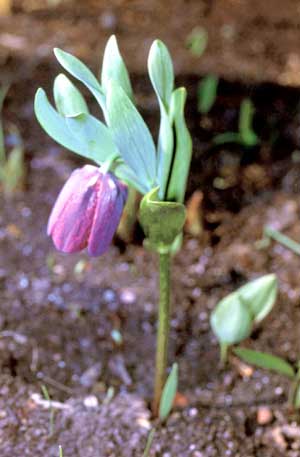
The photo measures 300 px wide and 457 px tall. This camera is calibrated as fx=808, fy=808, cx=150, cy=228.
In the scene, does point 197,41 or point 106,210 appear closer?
point 106,210

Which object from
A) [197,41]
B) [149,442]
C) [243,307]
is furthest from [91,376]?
[197,41]

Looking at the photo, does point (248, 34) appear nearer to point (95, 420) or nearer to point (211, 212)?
point (211, 212)

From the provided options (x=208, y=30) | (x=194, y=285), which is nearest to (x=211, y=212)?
(x=194, y=285)

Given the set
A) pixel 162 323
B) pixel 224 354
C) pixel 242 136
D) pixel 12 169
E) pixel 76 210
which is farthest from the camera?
pixel 242 136

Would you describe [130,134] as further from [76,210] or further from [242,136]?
[242,136]

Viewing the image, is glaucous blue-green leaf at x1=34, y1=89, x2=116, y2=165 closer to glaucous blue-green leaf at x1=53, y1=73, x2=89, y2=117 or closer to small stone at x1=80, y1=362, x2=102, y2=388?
glaucous blue-green leaf at x1=53, y1=73, x2=89, y2=117

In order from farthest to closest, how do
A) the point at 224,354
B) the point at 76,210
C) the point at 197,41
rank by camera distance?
the point at 197,41, the point at 224,354, the point at 76,210

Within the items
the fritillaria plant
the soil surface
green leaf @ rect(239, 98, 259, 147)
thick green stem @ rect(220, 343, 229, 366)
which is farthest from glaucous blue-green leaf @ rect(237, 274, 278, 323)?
the soil surface
